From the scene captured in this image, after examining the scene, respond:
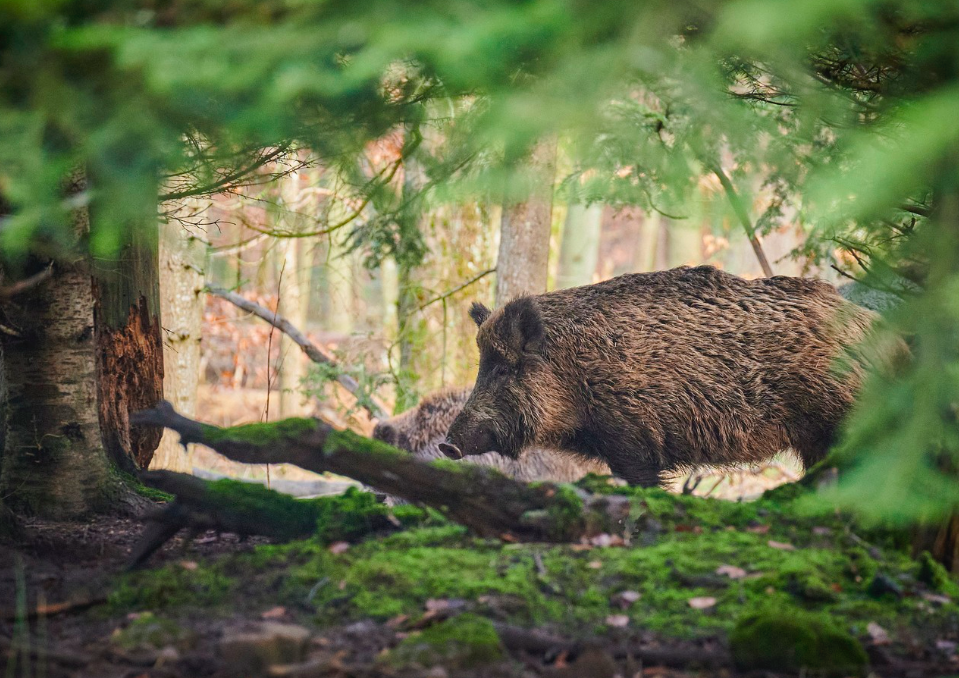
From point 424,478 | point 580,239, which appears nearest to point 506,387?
point 424,478

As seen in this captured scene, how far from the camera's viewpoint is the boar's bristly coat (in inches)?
231

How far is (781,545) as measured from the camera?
3973mm

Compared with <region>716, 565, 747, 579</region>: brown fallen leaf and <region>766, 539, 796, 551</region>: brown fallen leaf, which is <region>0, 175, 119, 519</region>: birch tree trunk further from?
<region>766, 539, 796, 551</region>: brown fallen leaf

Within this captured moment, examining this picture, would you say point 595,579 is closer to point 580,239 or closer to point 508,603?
point 508,603

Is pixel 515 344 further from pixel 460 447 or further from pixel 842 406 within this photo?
pixel 842 406

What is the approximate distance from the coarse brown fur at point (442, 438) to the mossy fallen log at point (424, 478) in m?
3.75

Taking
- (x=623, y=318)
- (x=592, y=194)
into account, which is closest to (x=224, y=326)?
(x=592, y=194)

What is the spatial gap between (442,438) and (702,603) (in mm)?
4460

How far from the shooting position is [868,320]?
5988 millimetres

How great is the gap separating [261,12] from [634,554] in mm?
2771

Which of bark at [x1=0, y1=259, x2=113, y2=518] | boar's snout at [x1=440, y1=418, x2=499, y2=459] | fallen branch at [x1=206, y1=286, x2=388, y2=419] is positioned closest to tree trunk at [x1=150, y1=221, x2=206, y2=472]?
fallen branch at [x1=206, y1=286, x2=388, y2=419]

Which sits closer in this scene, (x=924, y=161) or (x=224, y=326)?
(x=924, y=161)

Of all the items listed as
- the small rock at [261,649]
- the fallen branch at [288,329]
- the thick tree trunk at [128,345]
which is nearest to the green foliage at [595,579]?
the small rock at [261,649]

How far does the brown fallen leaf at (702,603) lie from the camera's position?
11.7ft
